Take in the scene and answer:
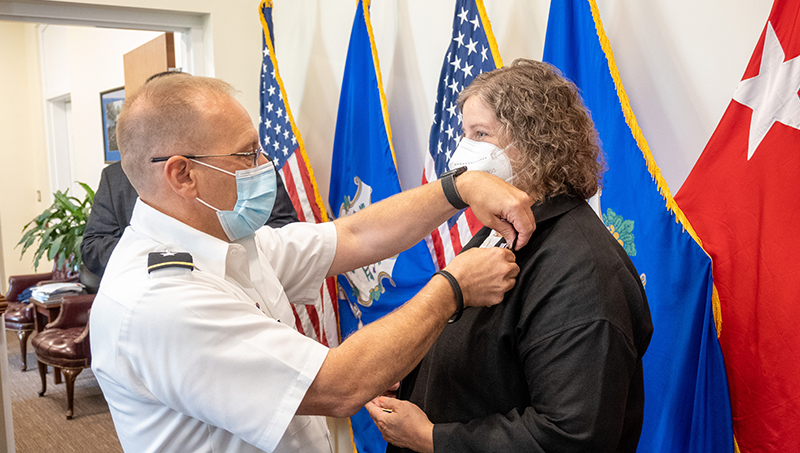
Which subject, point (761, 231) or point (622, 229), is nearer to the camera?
point (761, 231)

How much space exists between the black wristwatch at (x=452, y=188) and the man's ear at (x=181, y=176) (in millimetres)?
565

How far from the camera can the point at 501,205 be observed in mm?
1132

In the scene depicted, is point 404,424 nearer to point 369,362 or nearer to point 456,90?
point 369,362

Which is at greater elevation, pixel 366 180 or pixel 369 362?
pixel 366 180

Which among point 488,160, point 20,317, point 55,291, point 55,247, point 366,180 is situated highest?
point 488,160

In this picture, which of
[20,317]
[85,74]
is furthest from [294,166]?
[85,74]

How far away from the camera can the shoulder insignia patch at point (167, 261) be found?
1.04 metres

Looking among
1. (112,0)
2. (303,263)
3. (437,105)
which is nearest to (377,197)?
(437,105)

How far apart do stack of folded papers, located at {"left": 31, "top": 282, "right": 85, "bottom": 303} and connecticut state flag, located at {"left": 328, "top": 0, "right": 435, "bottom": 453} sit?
3.17 metres

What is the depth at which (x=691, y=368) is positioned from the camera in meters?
1.40

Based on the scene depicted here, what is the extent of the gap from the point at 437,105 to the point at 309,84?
1.45m

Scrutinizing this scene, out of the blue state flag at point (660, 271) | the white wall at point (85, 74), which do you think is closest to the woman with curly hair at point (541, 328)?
the blue state flag at point (660, 271)

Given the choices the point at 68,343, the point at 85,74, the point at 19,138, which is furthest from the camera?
the point at 19,138

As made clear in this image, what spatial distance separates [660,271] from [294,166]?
227 cm
